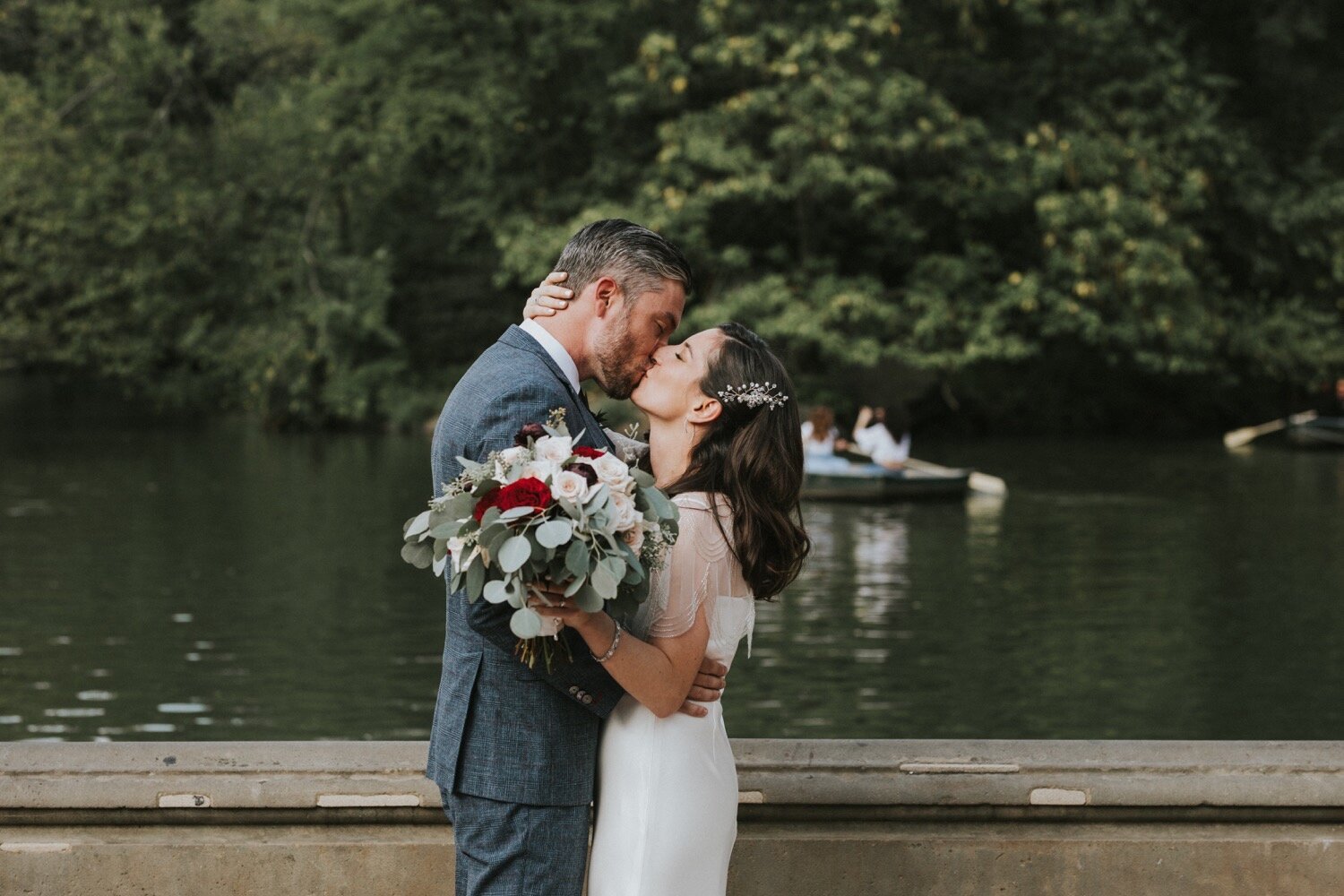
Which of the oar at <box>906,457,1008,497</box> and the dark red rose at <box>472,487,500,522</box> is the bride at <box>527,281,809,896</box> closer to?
the dark red rose at <box>472,487,500,522</box>

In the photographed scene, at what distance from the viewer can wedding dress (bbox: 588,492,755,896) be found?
2.96m

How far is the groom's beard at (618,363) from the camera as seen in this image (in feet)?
10.0

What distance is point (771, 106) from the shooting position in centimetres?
3019

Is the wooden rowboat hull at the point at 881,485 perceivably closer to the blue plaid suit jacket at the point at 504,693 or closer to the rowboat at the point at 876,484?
the rowboat at the point at 876,484

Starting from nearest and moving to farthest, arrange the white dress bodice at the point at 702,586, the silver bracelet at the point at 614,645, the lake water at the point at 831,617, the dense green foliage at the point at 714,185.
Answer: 1. the silver bracelet at the point at 614,645
2. the white dress bodice at the point at 702,586
3. the lake water at the point at 831,617
4. the dense green foliage at the point at 714,185

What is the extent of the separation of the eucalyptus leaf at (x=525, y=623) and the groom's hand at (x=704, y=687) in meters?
0.46

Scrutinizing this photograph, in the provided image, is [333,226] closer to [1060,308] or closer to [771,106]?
[771,106]

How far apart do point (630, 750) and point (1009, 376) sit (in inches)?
1406

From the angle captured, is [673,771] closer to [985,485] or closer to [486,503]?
[486,503]

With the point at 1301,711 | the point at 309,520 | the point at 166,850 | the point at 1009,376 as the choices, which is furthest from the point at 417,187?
the point at 166,850

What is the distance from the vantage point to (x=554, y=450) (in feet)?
8.80

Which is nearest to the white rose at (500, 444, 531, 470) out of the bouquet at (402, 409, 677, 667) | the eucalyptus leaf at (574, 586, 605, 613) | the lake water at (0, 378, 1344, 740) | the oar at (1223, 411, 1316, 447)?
the bouquet at (402, 409, 677, 667)

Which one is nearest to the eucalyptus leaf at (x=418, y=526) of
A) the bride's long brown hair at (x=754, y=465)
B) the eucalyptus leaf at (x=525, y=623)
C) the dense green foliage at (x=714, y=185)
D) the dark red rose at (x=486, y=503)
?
the dark red rose at (x=486, y=503)

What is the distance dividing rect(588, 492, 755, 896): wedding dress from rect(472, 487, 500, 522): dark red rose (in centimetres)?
39
